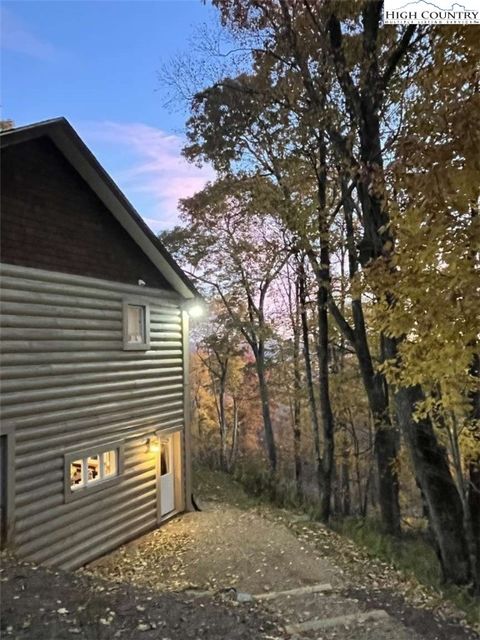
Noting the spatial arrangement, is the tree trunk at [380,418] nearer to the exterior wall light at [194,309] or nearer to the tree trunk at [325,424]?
the tree trunk at [325,424]

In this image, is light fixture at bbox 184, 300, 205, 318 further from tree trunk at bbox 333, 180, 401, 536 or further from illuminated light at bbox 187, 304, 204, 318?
tree trunk at bbox 333, 180, 401, 536

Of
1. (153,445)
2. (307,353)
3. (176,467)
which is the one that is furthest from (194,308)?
(307,353)

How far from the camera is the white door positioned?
36.9 feet

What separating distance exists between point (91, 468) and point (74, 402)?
1.46 metres

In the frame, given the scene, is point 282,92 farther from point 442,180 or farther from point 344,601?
point 344,601

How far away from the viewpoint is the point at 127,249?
994 centimetres

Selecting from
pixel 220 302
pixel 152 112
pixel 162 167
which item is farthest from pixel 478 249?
pixel 220 302

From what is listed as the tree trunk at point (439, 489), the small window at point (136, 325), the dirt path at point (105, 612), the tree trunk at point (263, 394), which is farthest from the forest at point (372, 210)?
the small window at point (136, 325)

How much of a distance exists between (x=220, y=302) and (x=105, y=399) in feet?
38.0

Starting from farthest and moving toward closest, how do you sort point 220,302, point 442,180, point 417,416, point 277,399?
point 277,399 → point 220,302 → point 417,416 → point 442,180

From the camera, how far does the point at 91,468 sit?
350 inches

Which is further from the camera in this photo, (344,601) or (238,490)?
(238,490)

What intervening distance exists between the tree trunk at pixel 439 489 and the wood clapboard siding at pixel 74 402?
517cm

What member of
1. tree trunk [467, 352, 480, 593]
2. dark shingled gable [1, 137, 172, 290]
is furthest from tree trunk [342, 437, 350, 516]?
dark shingled gable [1, 137, 172, 290]
